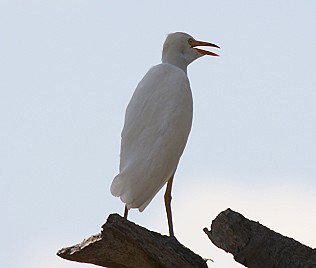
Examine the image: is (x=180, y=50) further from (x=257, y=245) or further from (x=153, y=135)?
(x=257, y=245)

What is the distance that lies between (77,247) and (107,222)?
324 millimetres

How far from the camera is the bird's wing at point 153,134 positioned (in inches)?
320

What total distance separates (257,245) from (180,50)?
154 inches

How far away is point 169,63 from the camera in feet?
32.3

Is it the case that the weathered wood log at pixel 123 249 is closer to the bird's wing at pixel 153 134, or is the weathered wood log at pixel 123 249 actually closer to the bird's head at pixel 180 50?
the bird's wing at pixel 153 134

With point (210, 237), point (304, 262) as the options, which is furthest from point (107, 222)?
point (304, 262)

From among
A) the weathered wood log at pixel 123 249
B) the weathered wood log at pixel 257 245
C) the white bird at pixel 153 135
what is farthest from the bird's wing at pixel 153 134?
the weathered wood log at pixel 123 249

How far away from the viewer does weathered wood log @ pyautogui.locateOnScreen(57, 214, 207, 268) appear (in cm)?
613

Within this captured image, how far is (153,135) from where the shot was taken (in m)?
8.70

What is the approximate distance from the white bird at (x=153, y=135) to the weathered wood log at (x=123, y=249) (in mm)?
1723

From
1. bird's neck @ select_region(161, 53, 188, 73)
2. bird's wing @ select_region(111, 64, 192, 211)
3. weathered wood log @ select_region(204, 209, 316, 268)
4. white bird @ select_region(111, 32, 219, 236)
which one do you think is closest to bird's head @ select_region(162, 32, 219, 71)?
bird's neck @ select_region(161, 53, 188, 73)

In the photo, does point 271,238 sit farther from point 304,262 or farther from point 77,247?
point 77,247

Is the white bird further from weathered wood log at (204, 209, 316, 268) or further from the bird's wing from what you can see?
weathered wood log at (204, 209, 316, 268)

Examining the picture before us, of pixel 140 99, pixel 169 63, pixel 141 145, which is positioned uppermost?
pixel 169 63
